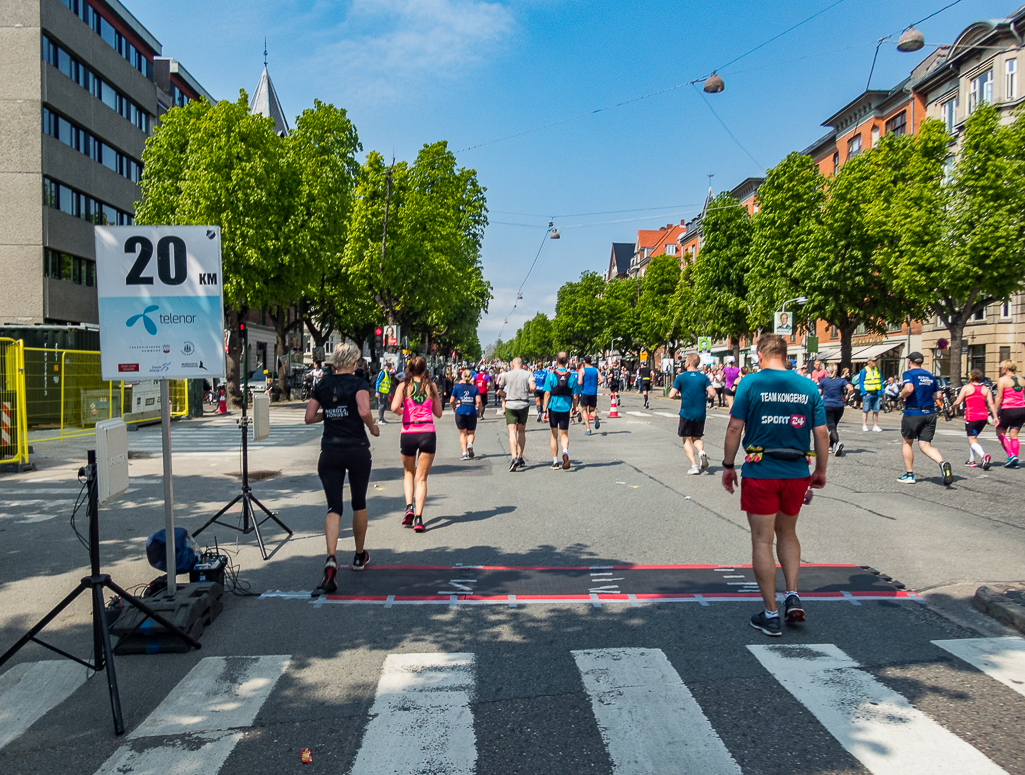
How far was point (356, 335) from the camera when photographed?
5369cm

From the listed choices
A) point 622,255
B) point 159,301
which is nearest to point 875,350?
point 159,301

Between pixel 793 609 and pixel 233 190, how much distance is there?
26340 millimetres

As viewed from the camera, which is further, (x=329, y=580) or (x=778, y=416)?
(x=329, y=580)

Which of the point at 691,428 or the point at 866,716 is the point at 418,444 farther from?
the point at 691,428

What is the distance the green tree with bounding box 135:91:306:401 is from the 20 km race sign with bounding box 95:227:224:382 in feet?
75.0

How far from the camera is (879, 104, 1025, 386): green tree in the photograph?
2833 centimetres

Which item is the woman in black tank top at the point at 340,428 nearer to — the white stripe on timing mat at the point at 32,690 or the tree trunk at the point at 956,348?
the white stripe on timing mat at the point at 32,690

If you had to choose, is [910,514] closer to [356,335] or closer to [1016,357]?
[1016,357]

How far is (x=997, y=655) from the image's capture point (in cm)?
448

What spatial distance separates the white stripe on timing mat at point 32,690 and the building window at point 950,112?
4321cm

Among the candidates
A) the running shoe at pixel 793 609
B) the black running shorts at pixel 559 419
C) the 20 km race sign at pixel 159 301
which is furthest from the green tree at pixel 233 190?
the running shoe at pixel 793 609

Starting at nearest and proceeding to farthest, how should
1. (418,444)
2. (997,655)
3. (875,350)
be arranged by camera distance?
(997,655), (418,444), (875,350)

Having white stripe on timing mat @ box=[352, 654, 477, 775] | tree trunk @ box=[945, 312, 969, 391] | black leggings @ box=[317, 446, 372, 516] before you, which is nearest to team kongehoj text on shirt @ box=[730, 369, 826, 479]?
white stripe on timing mat @ box=[352, 654, 477, 775]

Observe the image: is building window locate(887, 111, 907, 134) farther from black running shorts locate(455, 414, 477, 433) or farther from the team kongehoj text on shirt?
the team kongehoj text on shirt
